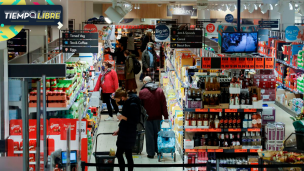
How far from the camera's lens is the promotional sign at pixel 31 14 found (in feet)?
17.7

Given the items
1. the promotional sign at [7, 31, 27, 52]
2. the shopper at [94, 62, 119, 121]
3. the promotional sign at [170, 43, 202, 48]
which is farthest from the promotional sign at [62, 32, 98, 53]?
the promotional sign at [7, 31, 27, 52]

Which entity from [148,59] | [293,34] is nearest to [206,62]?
[148,59]

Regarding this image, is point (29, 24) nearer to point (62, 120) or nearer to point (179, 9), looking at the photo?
point (62, 120)

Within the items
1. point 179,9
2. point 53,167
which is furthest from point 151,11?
point 53,167

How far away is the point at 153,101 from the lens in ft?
28.3

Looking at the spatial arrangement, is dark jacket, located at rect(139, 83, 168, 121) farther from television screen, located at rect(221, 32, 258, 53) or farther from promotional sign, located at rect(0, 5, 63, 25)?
promotional sign, located at rect(0, 5, 63, 25)

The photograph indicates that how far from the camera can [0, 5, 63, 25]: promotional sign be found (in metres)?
5.41

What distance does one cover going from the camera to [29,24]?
550 cm

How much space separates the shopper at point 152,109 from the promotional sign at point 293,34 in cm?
790

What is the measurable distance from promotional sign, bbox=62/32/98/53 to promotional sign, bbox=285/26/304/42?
7398 millimetres

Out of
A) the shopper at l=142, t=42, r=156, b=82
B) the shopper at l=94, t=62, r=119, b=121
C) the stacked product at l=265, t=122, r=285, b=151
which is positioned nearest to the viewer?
the stacked product at l=265, t=122, r=285, b=151

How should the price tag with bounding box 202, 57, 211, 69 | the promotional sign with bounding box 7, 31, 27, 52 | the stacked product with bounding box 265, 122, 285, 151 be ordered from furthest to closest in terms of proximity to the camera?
the price tag with bounding box 202, 57, 211, 69
the stacked product with bounding box 265, 122, 285, 151
the promotional sign with bounding box 7, 31, 27, 52

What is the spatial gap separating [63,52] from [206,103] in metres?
4.19

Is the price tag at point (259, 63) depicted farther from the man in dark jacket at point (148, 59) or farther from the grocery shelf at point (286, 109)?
the man in dark jacket at point (148, 59)
